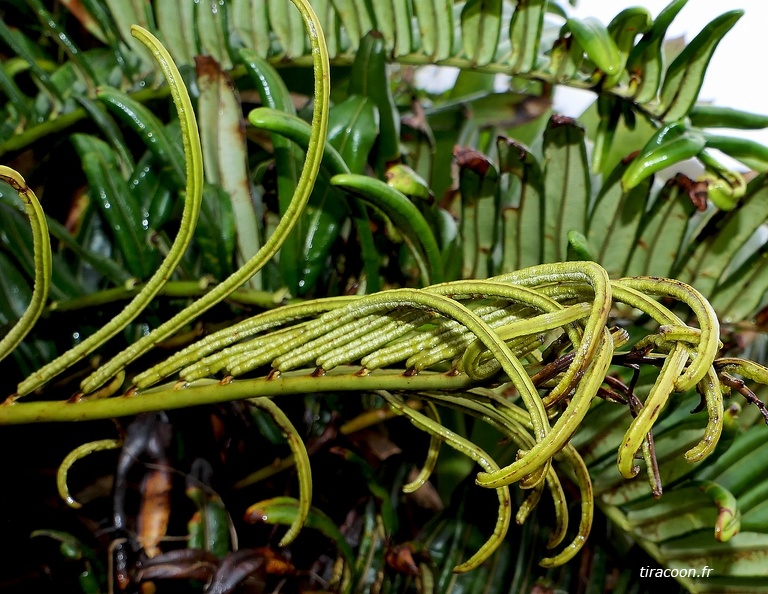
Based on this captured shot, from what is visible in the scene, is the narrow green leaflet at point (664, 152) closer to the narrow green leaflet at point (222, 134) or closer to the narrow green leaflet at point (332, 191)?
the narrow green leaflet at point (332, 191)

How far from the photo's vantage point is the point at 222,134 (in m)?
0.56

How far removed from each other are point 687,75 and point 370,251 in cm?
35

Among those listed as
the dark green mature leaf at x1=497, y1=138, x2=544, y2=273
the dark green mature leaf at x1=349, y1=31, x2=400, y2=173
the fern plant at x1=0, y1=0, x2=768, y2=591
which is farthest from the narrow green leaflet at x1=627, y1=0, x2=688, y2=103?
the dark green mature leaf at x1=349, y1=31, x2=400, y2=173

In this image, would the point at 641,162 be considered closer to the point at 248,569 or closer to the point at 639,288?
the point at 639,288

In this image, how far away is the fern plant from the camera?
0.35m

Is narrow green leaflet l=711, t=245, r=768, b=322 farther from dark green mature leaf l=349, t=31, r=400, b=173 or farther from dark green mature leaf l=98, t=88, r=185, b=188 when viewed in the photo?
dark green mature leaf l=98, t=88, r=185, b=188

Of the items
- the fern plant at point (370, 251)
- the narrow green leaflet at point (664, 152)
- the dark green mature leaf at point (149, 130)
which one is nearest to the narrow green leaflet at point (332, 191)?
the fern plant at point (370, 251)

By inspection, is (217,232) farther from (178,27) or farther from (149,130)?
(178,27)

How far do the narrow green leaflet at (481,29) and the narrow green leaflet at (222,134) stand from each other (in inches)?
9.9

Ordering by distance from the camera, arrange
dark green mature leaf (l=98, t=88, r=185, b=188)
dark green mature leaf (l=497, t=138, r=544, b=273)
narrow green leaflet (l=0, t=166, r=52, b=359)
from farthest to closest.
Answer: dark green mature leaf (l=497, t=138, r=544, b=273) → dark green mature leaf (l=98, t=88, r=185, b=188) → narrow green leaflet (l=0, t=166, r=52, b=359)

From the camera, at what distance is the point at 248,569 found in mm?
492

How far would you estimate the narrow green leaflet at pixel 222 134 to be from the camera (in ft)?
1.83

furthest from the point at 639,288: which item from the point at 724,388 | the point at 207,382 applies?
the point at 207,382

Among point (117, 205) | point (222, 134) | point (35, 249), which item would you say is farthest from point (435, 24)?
point (35, 249)
